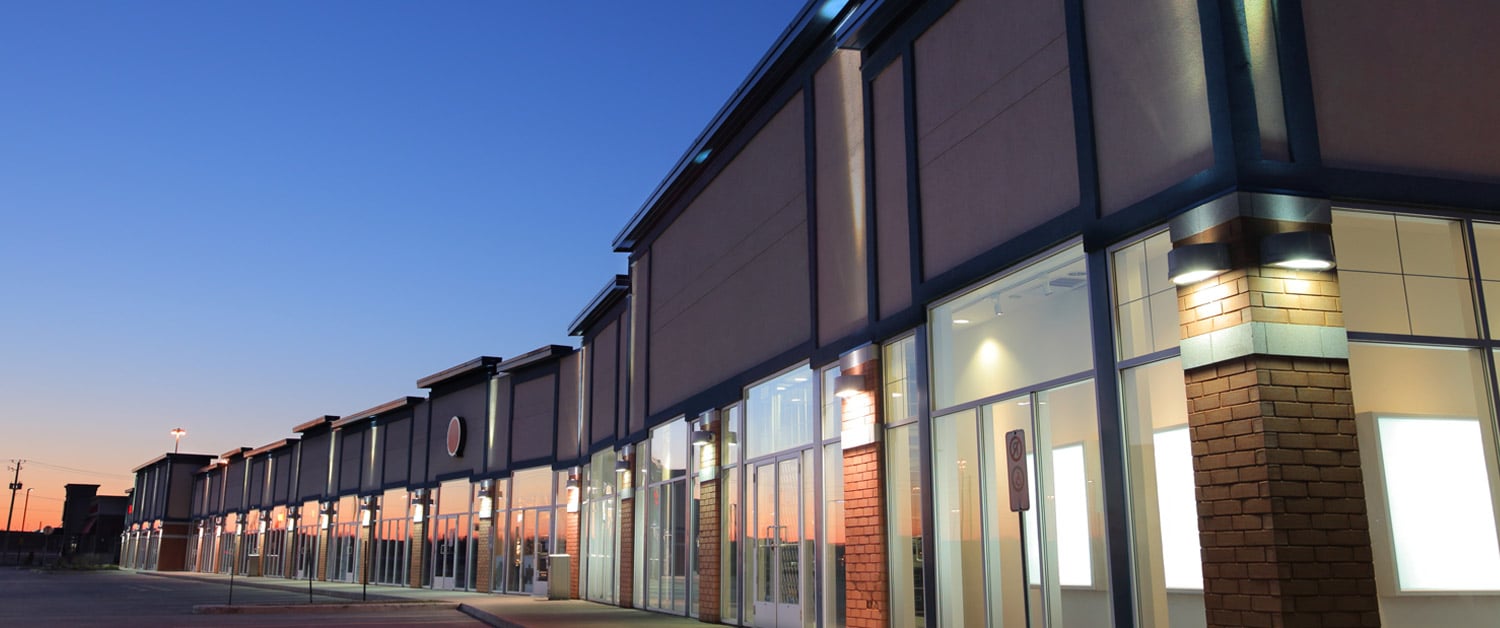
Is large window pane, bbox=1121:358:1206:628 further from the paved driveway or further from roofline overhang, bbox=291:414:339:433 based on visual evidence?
roofline overhang, bbox=291:414:339:433

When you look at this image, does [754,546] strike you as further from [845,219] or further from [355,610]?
[355,610]

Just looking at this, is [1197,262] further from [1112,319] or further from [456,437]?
[456,437]

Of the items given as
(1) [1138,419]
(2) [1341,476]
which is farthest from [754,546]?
(2) [1341,476]

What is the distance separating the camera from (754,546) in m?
17.9

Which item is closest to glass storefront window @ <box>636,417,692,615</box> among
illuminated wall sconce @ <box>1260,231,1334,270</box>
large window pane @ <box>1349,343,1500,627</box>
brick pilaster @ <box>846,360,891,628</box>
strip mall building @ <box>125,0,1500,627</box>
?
strip mall building @ <box>125,0,1500,627</box>

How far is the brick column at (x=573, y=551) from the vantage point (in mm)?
29797

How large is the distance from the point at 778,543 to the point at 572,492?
1510 cm

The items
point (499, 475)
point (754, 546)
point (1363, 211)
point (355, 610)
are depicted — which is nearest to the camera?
point (1363, 211)

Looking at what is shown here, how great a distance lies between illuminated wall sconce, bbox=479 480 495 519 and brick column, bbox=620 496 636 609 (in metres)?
12.6

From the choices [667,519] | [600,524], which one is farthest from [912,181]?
[600,524]

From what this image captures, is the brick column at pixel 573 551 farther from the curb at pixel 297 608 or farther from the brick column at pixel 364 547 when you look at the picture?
the brick column at pixel 364 547

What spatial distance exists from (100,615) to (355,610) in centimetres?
497

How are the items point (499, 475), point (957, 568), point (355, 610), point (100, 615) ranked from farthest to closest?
1. point (499, 475)
2. point (355, 610)
3. point (100, 615)
4. point (957, 568)

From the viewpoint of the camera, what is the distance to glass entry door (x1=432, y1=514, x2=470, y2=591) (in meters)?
39.7
